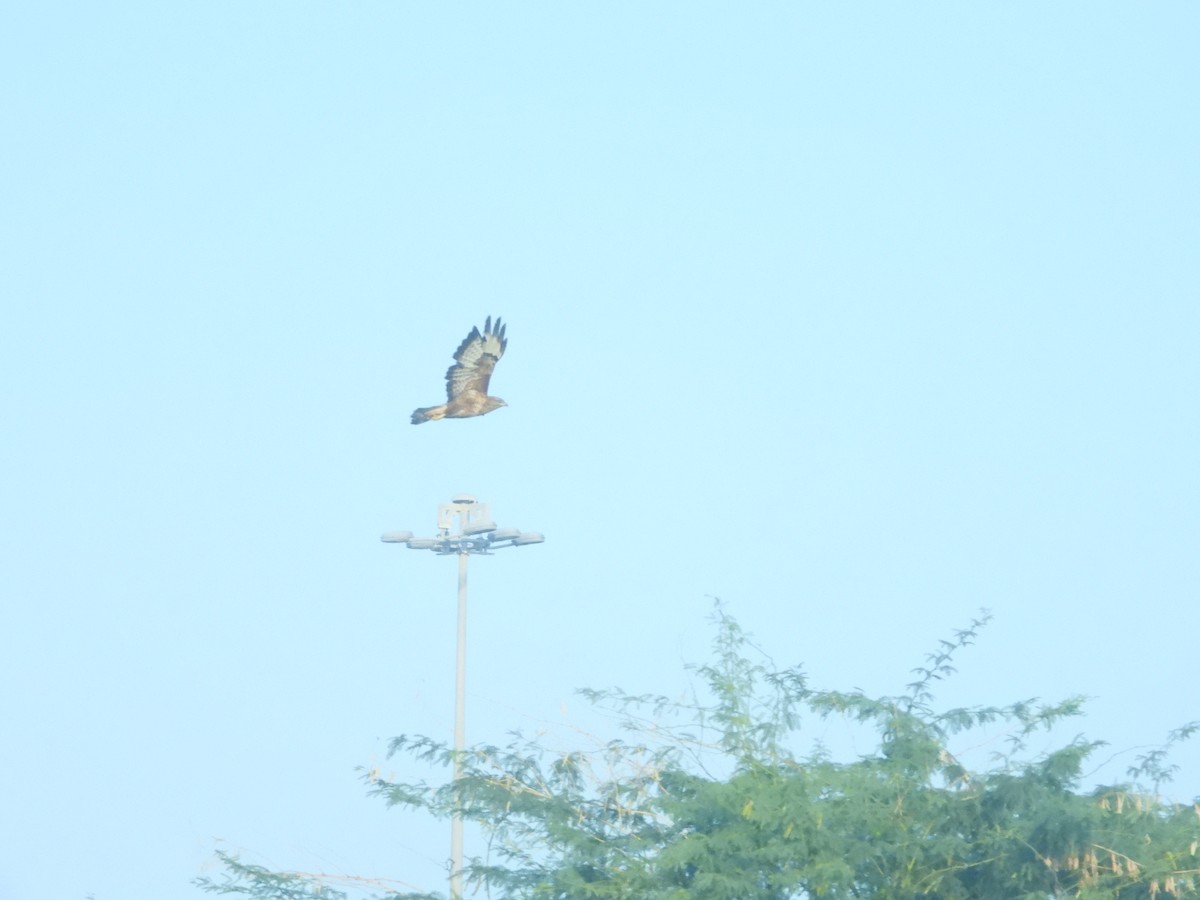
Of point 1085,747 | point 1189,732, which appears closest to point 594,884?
point 1085,747

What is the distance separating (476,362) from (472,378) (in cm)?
19

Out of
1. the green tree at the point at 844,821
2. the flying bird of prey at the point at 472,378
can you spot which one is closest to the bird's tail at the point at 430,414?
the flying bird of prey at the point at 472,378

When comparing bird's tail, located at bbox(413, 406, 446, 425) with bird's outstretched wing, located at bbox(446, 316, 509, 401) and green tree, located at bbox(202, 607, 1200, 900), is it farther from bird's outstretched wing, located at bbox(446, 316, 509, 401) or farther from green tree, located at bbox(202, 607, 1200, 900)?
green tree, located at bbox(202, 607, 1200, 900)

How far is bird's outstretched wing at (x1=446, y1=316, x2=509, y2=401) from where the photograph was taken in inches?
755

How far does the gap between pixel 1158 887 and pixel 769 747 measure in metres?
2.45

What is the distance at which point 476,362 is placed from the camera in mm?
19219

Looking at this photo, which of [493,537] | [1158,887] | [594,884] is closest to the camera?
[1158,887]

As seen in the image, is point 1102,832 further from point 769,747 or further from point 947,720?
point 769,747

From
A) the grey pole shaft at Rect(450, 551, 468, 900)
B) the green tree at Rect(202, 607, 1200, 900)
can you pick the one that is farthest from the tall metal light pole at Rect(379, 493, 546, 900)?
the green tree at Rect(202, 607, 1200, 900)

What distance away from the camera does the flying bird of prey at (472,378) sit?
19.2 metres

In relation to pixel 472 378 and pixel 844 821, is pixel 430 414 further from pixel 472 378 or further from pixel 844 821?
pixel 844 821

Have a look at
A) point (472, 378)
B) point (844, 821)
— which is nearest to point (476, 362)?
point (472, 378)

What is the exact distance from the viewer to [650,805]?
1109 cm

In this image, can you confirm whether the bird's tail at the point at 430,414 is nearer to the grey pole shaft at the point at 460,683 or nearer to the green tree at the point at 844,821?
the grey pole shaft at the point at 460,683
